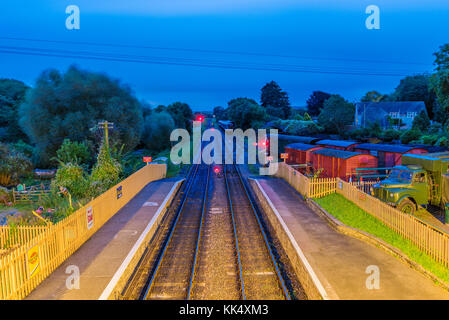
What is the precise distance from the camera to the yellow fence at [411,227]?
9.96 meters

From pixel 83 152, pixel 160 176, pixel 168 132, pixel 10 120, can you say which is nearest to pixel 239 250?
pixel 160 176

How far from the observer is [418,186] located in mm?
15703

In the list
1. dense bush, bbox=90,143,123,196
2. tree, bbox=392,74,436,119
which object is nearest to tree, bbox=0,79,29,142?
dense bush, bbox=90,143,123,196

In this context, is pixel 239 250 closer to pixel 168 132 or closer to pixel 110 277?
pixel 110 277

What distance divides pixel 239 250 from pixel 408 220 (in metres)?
6.53

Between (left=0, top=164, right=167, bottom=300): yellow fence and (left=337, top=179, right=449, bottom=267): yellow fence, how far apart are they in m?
12.1

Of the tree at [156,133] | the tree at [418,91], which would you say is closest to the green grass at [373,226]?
the tree at [156,133]

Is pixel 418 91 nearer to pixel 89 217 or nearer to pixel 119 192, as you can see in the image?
pixel 119 192

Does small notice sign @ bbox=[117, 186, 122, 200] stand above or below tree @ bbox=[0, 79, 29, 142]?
below

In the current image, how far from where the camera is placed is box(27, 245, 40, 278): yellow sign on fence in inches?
341

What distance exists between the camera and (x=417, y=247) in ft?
36.8

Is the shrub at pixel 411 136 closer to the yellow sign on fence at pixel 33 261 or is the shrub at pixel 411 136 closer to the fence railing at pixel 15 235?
the fence railing at pixel 15 235

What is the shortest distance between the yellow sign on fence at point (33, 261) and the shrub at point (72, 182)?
12589 mm

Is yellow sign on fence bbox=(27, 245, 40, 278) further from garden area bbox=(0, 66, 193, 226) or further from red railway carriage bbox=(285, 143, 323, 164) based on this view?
red railway carriage bbox=(285, 143, 323, 164)
